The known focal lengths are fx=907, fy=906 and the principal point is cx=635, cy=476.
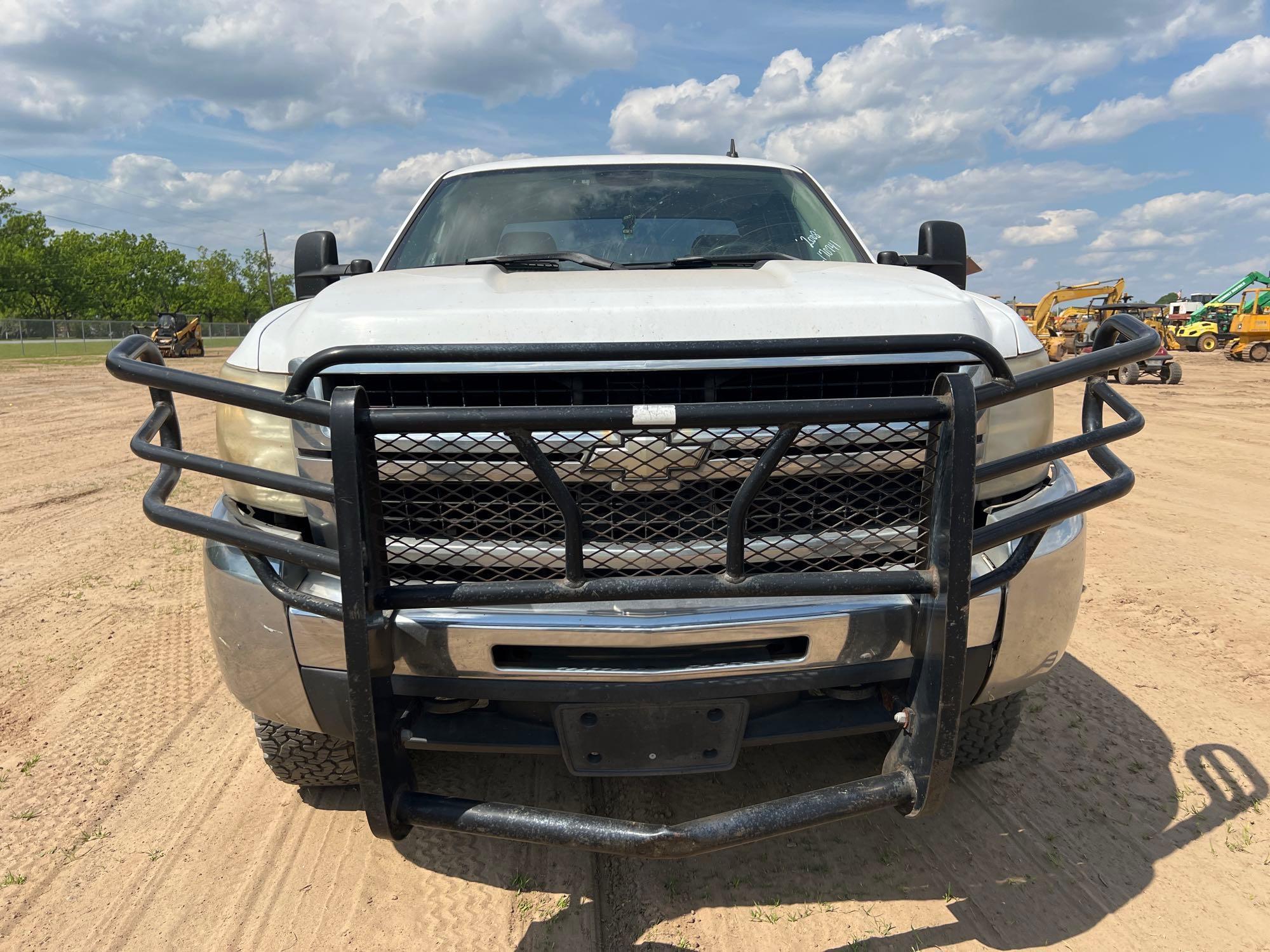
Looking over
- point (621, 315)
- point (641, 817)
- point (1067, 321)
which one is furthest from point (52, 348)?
point (621, 315)

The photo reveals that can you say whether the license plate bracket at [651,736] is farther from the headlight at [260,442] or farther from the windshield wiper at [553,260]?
the windshield wiper at [553,260]

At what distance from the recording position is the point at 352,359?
6.18 feet

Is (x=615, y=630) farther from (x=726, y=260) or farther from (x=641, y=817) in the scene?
(x=726, y=260)

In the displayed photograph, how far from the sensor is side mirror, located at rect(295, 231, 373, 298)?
143 inches

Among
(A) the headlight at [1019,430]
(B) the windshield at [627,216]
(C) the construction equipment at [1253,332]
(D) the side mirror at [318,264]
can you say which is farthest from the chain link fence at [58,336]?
(A) the headlight at [1019,430]

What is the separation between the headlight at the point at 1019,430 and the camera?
2215mm

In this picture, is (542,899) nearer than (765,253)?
Yes

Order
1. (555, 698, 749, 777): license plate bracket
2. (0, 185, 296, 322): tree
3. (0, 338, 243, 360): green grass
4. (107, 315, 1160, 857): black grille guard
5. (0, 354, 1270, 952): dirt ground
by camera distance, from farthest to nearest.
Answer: (0, 185, 296, 322): tree
(0, 338, 243, 360): green grass
(0, 354, 1270, 952): dirt ground
(555, 698, 749, 777): license plate bracket
(107, 315, 1160, 857): black grille guard

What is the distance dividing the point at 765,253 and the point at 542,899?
88.3 inches

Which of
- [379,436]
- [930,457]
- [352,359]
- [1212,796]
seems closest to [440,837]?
[379,436]

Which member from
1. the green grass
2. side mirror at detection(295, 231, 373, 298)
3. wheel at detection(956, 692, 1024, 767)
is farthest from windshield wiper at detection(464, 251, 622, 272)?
the green grass

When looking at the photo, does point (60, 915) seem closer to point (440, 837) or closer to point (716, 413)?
point (440, 837)

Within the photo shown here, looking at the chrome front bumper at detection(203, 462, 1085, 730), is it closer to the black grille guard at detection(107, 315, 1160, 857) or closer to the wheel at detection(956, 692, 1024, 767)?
the black grille guard at detection(107, 315, 1160, 857)

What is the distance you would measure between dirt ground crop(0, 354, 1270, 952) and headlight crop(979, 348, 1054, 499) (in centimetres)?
116
